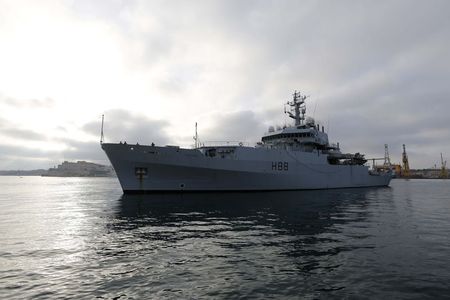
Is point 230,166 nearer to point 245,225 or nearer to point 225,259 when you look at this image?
point 245,225

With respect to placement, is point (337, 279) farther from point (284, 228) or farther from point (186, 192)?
point (186, 192)

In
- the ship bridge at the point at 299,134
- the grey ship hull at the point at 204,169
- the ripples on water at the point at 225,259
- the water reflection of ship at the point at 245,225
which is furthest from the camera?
the ship bridge at the point at 299,134

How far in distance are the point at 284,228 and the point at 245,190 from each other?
17.5m

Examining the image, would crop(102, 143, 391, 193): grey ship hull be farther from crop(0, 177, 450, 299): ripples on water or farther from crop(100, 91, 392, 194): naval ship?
crop(0, 177, 450, 299): ripples on water

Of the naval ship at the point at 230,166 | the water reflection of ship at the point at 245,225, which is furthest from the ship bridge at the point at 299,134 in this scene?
the water reflection of ship at the point at 245,225

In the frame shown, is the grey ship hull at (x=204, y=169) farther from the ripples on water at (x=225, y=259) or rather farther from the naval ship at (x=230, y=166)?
the ripples on water at (x=225, y=259)

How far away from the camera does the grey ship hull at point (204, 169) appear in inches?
1040

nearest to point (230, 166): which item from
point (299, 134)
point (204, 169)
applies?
point (204, 169)

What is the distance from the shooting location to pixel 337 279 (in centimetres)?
680

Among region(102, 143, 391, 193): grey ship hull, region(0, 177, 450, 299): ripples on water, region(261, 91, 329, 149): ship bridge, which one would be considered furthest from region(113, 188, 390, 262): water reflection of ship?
region(261, 91, 329, 149): ship bridge

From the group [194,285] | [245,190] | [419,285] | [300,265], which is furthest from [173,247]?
[245,190]

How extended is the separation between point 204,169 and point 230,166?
8.26 feet

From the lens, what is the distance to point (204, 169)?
27891mm

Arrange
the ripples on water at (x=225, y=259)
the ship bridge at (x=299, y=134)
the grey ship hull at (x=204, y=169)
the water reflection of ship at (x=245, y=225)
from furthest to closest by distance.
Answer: the ship bridge at (x=299, y=134) < the grey ship hull at (x=204, y=169) < the water reflection of ship at (x=245, y=225) < the ripples on water at (x=225, y=259)
